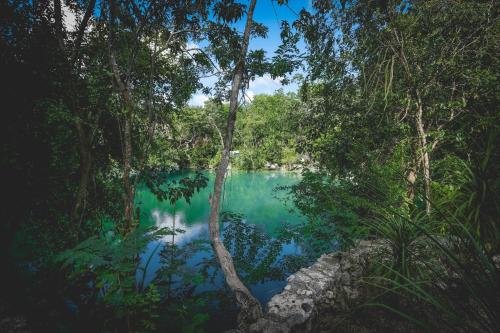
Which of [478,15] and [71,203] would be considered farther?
[71,203]

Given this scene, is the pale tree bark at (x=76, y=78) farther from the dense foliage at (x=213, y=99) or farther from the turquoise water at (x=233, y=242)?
the turquoise water at (x=233, y=242)

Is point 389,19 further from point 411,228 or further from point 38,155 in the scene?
point 38,155

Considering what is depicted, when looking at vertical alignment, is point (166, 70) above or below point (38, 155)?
above

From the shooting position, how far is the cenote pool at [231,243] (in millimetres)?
3078

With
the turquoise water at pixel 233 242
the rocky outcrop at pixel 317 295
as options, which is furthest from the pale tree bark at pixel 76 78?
the rocky outcrop at pixel 317 295

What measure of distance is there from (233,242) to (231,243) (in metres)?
0.56

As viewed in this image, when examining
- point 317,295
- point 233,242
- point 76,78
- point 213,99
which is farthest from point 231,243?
point 76,78

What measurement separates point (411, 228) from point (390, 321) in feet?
3.43

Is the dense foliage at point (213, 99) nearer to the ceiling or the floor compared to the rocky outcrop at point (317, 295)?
nearer to the ceiling

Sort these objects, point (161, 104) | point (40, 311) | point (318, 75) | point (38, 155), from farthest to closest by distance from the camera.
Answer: point (161, 104) → point (318, 75) → point (38, 155) → point (40, 311)

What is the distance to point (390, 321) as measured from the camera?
7.29 ft

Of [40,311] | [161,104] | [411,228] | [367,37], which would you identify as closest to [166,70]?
[161,104]

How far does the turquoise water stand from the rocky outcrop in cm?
73

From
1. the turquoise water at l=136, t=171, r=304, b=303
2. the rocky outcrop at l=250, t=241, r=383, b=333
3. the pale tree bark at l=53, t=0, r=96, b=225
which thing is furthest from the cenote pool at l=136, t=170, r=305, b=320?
the pale tree bark at l=53, t=0, r=96, b=225
